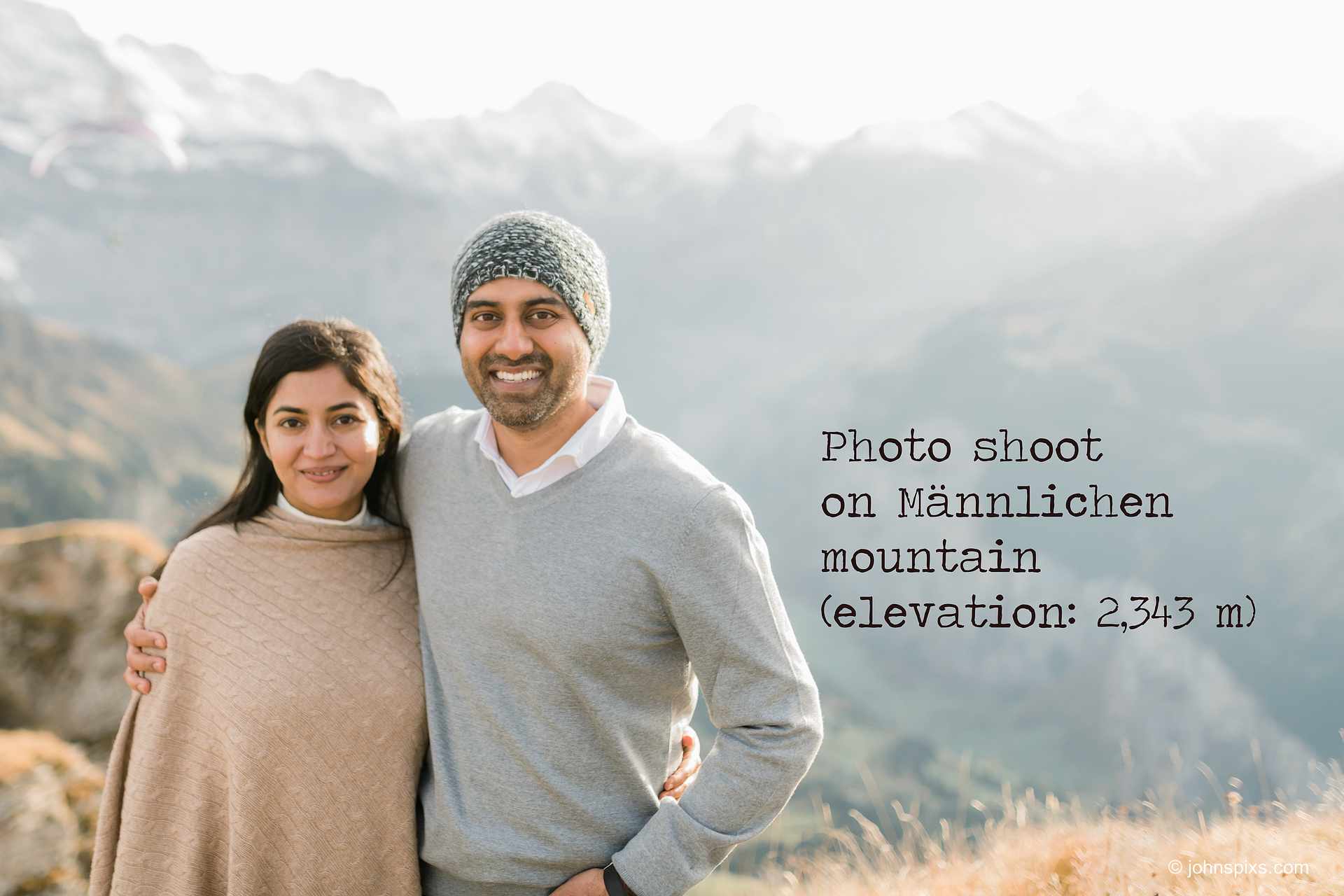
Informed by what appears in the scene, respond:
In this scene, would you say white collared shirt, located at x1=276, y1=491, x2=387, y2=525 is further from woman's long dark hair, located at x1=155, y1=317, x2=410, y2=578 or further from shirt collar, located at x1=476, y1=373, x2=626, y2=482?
shirt collar, located at x1=476, y1=373, x2=626, y2=482

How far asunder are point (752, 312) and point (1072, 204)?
1641 inches

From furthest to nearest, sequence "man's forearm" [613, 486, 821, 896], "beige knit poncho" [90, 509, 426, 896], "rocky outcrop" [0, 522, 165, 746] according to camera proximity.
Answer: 1. "rocky outcrop" [0, 522, 165, 746]
2. "beige knit poncho" [90, 509, 426, 896]
3. "man's forearm" [613, 486, 821, 896]

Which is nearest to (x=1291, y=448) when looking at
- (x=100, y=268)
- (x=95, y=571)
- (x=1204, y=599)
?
(x=1204, y=599)

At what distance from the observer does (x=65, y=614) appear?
5246 mm

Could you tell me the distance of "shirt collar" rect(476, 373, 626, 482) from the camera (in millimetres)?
2150

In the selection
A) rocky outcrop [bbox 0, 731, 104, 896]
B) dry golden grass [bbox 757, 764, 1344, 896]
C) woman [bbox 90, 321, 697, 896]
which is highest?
woman [bbox 90, 321, 697, 896]

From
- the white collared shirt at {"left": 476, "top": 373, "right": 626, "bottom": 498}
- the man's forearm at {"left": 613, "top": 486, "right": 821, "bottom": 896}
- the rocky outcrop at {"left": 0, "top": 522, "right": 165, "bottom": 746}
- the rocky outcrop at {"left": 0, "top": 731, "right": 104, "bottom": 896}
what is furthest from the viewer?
the rocky outcrop at {"left": 0, "top": 522, "right": 165, "bottom": 746}

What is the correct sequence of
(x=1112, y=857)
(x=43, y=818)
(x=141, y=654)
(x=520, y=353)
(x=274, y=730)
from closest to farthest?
1. (x=520, y=353)
2. (x=274, y=730)
3. (x=141, y=654)
4. (x=1112, y=857)
5. (x=43, y=818)

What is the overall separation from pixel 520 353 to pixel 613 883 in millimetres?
1180

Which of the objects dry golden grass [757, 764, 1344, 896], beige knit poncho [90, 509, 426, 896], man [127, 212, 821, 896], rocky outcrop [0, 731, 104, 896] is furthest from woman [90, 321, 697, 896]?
rocky outcrop [0, 731, 104, 896]

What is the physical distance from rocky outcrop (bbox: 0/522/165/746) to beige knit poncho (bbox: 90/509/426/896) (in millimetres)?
3130

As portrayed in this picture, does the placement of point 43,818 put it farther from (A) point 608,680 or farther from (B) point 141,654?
(A) point 608,680

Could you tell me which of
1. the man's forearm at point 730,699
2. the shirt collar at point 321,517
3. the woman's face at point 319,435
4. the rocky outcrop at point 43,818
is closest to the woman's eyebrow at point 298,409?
the woman's face at point 319,435
